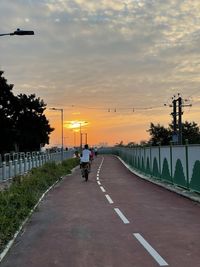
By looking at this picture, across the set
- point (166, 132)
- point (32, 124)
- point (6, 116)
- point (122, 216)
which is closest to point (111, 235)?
point (122, 216)

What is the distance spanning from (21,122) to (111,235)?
70.5 m

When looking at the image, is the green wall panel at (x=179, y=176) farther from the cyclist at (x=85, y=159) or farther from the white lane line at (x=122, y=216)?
the cyclist at (x=85, y=159)

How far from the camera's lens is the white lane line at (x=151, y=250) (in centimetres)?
788

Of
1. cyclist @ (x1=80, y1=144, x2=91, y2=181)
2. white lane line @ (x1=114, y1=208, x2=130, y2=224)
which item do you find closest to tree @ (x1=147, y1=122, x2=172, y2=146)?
cyclist @ (x1=80, y1=144, x2=91, y2=181)

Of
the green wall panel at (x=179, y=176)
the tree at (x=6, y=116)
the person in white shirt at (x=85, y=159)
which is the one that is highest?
the tree at (x=6, y=116)

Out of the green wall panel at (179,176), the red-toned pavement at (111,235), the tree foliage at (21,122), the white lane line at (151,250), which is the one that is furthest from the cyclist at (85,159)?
the tree foliage at (21,122)

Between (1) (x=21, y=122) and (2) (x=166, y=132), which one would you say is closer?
(1) (x=21, y=122)

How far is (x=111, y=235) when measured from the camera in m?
10.6

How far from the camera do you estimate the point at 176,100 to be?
216 feet

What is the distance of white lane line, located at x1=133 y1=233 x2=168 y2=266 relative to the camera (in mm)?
7875

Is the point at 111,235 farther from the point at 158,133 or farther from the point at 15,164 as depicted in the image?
the point at 158,133

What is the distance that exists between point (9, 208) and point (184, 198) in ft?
24.7

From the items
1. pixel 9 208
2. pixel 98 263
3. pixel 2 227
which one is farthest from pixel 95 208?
pixel 98 263

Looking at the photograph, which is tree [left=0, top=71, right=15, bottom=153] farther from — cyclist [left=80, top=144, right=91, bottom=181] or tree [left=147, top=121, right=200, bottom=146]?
tree [left=147, top=121, right=200, bottom=146]
